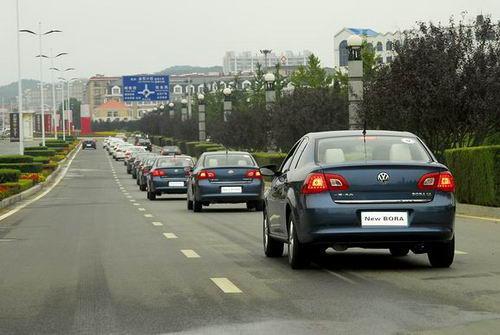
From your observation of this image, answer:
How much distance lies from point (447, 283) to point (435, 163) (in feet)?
5.92

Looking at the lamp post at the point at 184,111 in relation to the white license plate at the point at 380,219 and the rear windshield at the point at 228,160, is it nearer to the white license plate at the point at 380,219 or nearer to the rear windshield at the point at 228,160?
the rear windshield at the point at 228,160

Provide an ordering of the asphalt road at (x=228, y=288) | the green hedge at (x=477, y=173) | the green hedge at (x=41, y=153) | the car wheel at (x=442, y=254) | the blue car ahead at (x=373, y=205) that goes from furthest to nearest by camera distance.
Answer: the green hedge at (x=41, y=153), the green hedge at (x=477, y=173), the car wheel at (x=442, y=254), the blue car ahead at (x=373, y=205), the asphalt road at (x=228, y=288)

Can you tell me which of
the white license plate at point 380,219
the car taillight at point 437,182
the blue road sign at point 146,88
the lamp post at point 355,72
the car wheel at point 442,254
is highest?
the blue road sign at point 146,88

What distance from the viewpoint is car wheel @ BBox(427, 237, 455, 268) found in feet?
42.2

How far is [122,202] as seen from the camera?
3622 cm

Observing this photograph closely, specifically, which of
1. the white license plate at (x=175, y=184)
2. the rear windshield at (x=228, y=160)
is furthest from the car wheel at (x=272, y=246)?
the white license plate at (x=175, y=184)

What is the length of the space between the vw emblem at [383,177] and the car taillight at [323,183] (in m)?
0.34

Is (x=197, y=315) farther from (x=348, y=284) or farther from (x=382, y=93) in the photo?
(x=382, y=93)

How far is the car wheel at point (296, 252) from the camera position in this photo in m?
13.0

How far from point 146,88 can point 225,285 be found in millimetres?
98791

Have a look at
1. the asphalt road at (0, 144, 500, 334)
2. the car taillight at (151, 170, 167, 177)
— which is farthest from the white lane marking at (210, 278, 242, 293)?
the car taillight at (151, 170, 167, 177)

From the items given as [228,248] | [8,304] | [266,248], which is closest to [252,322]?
[8,304]

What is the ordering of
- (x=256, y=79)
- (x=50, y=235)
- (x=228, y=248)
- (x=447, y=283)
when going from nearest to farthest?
(x=447, y=283) → (x=228, y=248) → (x=50, y=235) → (x=256, y=79)

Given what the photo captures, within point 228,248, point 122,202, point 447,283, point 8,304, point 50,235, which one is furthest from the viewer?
point 122,202
